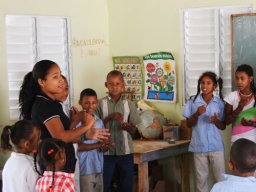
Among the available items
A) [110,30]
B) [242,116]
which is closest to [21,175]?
[242,116]

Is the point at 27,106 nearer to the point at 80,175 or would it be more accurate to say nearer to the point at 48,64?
the point at 48,64

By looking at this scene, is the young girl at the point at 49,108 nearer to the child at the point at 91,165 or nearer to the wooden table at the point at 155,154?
the child at the point at 91,165

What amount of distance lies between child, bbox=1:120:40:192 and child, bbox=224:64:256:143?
194 cm

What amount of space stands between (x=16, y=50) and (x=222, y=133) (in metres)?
2.09

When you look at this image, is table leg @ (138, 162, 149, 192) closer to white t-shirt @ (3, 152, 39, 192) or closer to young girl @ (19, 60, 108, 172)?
young girl @ (19, 60, 108, 172)

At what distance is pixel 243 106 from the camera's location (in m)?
4.09

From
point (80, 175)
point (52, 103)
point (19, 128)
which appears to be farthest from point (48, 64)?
point (80, 175)

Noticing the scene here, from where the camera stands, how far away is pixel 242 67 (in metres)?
4.06

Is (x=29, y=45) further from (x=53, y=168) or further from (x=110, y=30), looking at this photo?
Result: (x=53, y=168)

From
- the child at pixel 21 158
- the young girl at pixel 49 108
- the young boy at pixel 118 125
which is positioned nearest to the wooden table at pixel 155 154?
the young boy at pixel 118 125

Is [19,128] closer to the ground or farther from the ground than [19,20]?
closer to the ground

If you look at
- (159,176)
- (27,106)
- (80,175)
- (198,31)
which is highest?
(198,31)

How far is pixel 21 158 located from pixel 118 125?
1.42 metres

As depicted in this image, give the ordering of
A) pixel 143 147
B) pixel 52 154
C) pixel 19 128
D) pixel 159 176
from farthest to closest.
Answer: pixel 159 176 < pixel 143 147 < pixel 19 128 < pixel 52 154
